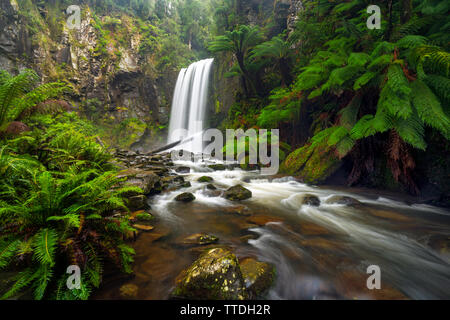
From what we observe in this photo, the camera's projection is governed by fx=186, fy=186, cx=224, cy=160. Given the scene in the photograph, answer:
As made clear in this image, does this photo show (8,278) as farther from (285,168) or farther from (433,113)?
(285,168)

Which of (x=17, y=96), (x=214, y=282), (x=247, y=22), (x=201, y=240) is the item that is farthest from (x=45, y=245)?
(x=247, y=22)

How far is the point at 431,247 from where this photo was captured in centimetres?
222

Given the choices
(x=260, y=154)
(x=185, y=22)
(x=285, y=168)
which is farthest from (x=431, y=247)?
(x=185, y=22)

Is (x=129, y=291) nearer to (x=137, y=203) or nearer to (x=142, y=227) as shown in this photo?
(x=142, y=227)

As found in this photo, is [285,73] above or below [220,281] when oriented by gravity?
above

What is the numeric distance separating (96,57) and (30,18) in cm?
399

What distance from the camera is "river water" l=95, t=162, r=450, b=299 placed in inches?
65.7

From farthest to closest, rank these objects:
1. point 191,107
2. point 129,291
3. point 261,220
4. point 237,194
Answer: point 191,107 < point 237,194 < point 261,220 < point 129,291

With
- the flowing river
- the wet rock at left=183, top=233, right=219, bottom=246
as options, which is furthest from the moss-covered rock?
the wet rock at left=183, top=233, right=219, bottom=246

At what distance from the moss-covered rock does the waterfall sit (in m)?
8.99

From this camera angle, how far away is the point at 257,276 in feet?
5.52

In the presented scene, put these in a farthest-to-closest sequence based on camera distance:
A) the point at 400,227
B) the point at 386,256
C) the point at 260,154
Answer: the point at 260,154
the point at 400,227
the point at 386,256

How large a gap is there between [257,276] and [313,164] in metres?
4.27

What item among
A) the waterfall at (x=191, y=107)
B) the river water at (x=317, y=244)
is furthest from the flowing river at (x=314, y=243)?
the waterfall at (x=191, y=107)
